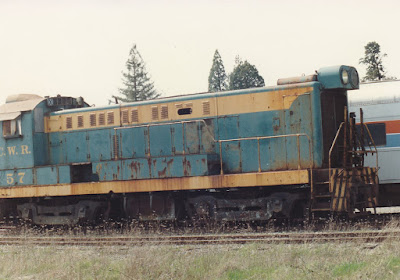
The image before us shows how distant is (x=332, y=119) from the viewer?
1353 centimetres

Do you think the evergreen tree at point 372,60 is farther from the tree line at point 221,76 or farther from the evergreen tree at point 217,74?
the evergreen tree at point 217,74

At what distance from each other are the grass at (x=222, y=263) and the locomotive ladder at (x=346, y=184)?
2.25 metres

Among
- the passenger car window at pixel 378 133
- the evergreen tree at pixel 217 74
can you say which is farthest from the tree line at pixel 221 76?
the passenger car window at pixel 378 133

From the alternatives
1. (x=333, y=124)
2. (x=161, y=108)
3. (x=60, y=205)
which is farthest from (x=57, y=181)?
(x=333, y=124)

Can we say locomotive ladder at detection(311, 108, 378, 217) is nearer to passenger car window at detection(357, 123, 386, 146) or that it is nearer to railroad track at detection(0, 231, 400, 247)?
railroad track at detection(0, 231, 400, 247)

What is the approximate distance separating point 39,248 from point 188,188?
12.1ft

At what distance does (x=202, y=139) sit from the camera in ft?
46.0

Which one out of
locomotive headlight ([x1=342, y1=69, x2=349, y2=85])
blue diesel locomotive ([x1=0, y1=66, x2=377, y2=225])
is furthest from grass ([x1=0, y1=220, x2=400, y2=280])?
locomotive headlight ([x1=342, y1=69, x2=349, y2=85])

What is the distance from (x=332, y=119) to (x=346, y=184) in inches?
71.7

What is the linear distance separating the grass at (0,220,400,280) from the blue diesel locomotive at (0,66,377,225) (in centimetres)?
266

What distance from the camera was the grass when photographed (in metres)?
7.94

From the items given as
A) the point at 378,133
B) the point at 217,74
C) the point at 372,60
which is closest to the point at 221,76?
the point at 217,74

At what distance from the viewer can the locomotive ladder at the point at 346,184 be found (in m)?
12.3

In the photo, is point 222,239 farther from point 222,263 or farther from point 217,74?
point 217,74
